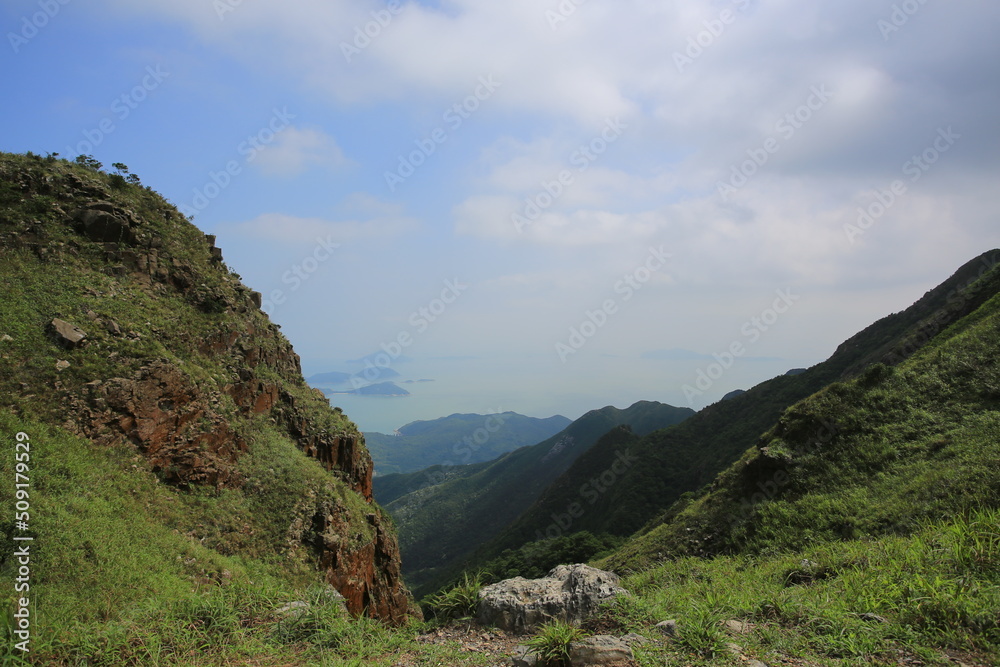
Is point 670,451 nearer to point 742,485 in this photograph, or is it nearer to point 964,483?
point 742,485

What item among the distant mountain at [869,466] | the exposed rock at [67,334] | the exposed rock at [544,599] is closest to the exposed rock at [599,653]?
the exposed rock at [544,599]

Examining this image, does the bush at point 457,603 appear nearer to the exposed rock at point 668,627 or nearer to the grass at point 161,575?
the grass at point 161,575

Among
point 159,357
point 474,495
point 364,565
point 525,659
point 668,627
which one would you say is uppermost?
point 159,357

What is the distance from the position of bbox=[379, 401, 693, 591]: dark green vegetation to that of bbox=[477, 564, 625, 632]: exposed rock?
55.7 meters

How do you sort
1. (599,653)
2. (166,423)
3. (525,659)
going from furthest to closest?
1. (166,423)
2. (525,659)
3. (599,653)

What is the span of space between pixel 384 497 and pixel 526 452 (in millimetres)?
50188

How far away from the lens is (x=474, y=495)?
111 meters

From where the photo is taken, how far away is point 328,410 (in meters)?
28.0

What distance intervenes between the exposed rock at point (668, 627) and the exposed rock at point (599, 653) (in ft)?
2.42

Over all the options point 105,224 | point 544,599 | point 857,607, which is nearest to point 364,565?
point 544,599

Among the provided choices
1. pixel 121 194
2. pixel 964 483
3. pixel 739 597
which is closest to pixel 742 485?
pixel 964 483

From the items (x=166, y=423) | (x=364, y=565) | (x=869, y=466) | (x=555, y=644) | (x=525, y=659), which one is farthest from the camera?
(x=364, y=565)

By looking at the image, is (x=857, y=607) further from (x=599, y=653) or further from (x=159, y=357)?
(x=159, y=357)

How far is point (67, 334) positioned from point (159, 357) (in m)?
2.66
